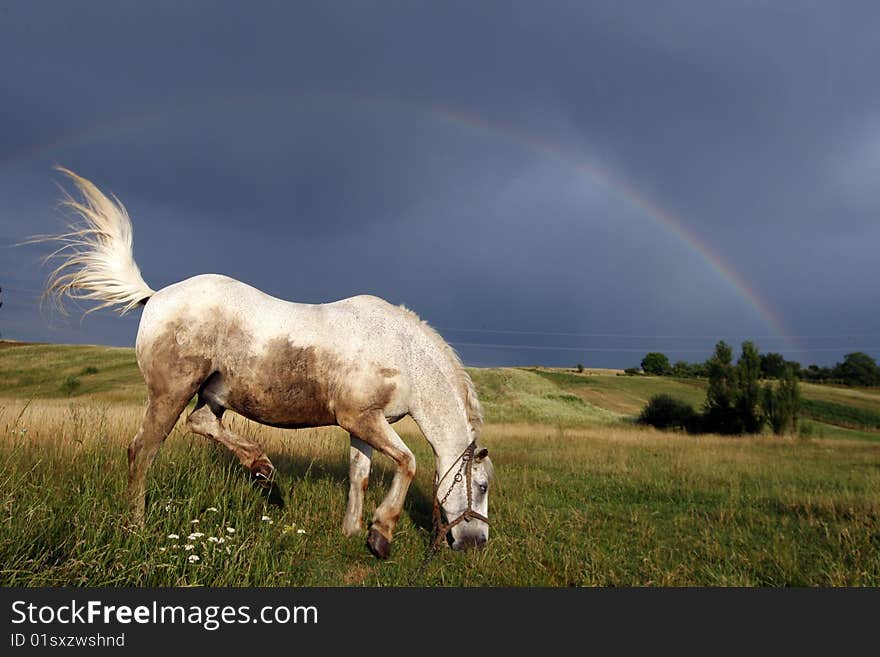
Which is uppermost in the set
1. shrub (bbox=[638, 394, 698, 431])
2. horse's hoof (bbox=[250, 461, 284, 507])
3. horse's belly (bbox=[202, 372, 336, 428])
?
horse's belly (bbox=[202, 372, 336, 428])

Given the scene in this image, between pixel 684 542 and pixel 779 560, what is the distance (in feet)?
3.72

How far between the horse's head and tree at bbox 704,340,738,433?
105 feet

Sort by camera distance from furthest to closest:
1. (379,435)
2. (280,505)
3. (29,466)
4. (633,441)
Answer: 1. (633,441)
2. (280,505)
3. (29,466)
4. (379,435)

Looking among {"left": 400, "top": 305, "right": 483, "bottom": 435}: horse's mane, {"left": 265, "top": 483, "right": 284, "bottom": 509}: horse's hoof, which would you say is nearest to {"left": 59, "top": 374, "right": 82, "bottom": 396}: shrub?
{"left": 265, "top": 483, "right": 284, "bottom": 509}: horse's hoof

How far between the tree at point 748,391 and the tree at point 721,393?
0.33 meters

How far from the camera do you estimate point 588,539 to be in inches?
243

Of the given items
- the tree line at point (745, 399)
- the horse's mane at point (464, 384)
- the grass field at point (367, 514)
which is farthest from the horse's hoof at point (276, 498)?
the tree line at point (745, 399)

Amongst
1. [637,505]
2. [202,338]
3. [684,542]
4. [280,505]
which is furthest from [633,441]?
[202,338]

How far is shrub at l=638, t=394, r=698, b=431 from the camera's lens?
116 feet

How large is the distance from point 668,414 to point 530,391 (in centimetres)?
1141

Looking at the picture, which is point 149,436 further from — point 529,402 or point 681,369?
point 681,369

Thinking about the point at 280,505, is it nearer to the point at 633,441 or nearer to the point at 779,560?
the point at 779,560

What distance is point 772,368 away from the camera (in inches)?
1316

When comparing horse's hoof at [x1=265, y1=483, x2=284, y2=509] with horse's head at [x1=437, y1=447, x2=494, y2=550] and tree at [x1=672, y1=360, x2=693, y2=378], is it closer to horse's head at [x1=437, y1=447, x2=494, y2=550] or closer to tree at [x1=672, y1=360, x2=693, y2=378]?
horse's head at [x1=437, y1=447, x2=494, y2=550]
